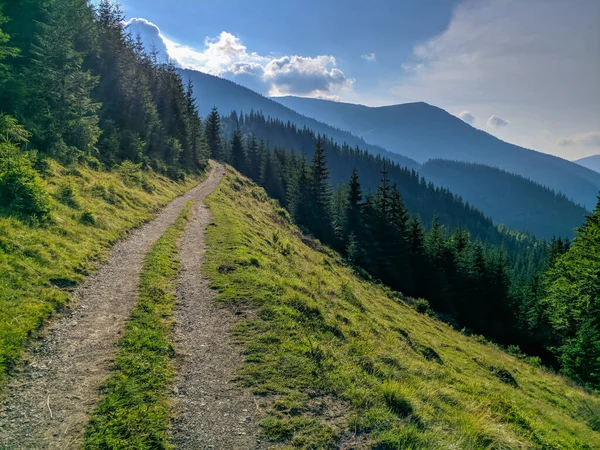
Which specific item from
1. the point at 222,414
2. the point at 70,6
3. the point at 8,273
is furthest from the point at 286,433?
the point at 70,6

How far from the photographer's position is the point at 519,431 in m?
8.46

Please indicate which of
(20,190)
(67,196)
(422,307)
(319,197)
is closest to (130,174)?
(67,196)

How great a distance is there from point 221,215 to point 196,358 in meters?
20.0

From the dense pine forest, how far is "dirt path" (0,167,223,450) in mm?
5613

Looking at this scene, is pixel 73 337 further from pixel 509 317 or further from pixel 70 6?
pixel 509 317

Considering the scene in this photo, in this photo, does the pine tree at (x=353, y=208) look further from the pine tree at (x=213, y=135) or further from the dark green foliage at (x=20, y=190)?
the pine tree at (x=213, y=135)

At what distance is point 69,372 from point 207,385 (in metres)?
2.98

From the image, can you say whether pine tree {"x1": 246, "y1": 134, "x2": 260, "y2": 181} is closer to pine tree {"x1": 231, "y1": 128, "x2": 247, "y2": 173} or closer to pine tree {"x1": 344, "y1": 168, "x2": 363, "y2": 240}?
pine tree {"x1": 231, "y1": 128, "x2": 247, "y2": 173}

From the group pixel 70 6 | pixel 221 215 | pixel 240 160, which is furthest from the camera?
pixel 240 160

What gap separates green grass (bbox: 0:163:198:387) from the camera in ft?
25.9

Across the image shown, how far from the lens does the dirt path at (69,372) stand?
5363 millimetres

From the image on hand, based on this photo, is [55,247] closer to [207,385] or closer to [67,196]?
[67,196]

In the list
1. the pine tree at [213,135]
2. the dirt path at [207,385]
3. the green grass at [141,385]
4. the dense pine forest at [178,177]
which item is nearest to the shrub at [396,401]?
the dirt path at [207,385]

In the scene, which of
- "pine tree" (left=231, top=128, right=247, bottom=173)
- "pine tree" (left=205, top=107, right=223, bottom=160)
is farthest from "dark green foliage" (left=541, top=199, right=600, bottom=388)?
"pine tree" (left=205, top=107, right=223, bottom=160)
